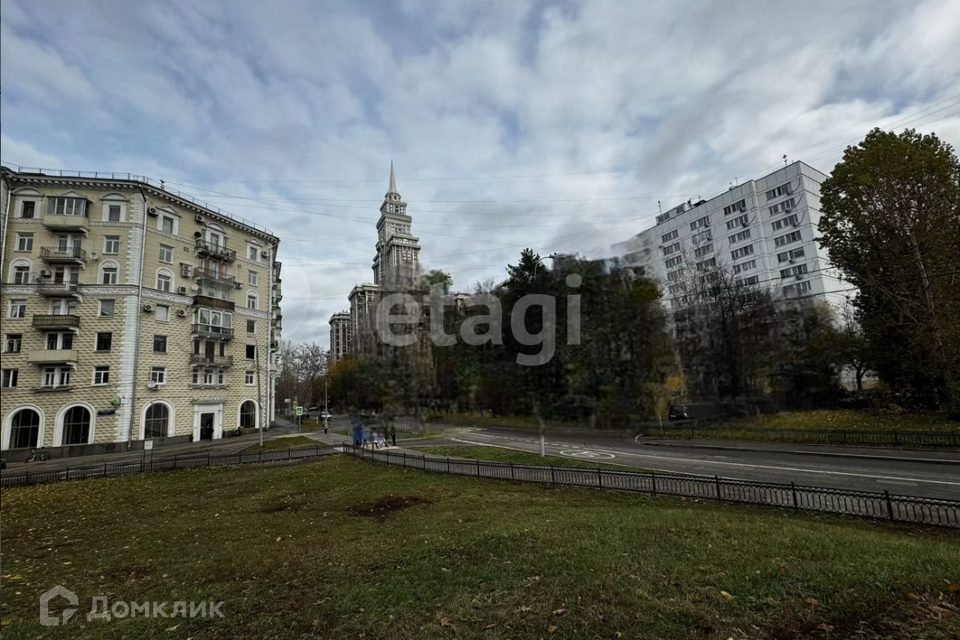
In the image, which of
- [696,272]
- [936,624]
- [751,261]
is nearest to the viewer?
[696,272]

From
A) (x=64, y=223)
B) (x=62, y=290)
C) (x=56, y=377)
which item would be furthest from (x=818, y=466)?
(x=64, y=223)

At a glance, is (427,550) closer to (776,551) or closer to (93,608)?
(93,608)

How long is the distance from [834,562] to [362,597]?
10.4 meters

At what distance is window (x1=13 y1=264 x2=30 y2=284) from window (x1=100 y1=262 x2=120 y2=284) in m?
5.31

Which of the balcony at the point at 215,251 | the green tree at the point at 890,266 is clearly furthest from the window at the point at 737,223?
the balcony at the point at 215,251

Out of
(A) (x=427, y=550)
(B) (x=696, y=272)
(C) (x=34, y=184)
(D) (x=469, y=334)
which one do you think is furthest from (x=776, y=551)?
(C) (x=34, y=184)

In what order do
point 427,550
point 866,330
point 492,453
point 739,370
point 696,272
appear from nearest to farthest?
point 739,370 < point 696,272 < point 866,330 < point 427,550 < point 492,453

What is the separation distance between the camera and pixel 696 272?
548 centimetres

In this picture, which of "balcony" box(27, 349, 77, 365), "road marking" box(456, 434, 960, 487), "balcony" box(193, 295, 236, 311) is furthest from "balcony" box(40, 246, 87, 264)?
"road marking" box(456, 434, 960, 487)

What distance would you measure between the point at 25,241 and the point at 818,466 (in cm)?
6213

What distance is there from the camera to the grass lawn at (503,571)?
29.4 ft

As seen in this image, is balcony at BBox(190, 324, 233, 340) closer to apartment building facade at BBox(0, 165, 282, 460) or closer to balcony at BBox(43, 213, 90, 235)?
apartment building facade at BBox(0, 165, 282, 460)

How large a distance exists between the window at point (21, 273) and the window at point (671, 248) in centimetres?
5190

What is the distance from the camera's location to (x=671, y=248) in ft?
19.1
